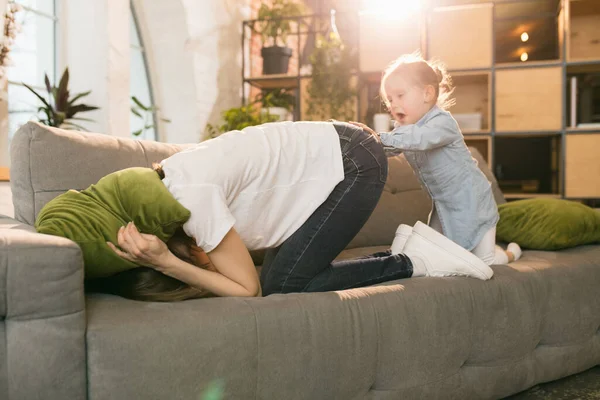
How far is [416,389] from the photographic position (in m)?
1.46

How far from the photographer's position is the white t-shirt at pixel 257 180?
4.25 feet

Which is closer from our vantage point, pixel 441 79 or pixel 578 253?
pixel 441 79

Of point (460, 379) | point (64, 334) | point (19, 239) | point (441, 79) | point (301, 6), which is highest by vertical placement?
point (301, 6)

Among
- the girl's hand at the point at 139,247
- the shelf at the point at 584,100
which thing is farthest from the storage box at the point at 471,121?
the girl's hand at the point at 139,247

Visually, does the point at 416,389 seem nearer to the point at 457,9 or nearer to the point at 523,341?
the point at 523,341

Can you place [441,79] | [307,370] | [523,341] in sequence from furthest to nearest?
[441,79], [523,341], [307,370]

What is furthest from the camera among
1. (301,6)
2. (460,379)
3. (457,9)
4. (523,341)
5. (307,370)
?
(301,6)

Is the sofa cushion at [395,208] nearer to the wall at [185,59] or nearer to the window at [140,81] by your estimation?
the wall at [185,59]

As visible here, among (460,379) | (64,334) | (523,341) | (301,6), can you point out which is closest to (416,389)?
(460,379)

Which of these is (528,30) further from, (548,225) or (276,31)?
(548,225)

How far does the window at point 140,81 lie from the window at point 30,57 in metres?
0.86

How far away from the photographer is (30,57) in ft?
10.7

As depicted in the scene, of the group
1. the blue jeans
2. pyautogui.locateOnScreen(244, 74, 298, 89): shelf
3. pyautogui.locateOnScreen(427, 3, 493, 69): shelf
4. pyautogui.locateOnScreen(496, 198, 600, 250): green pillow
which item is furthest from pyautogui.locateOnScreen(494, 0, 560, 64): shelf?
the blue jeans

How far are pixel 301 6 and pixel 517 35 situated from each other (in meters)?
1.68
